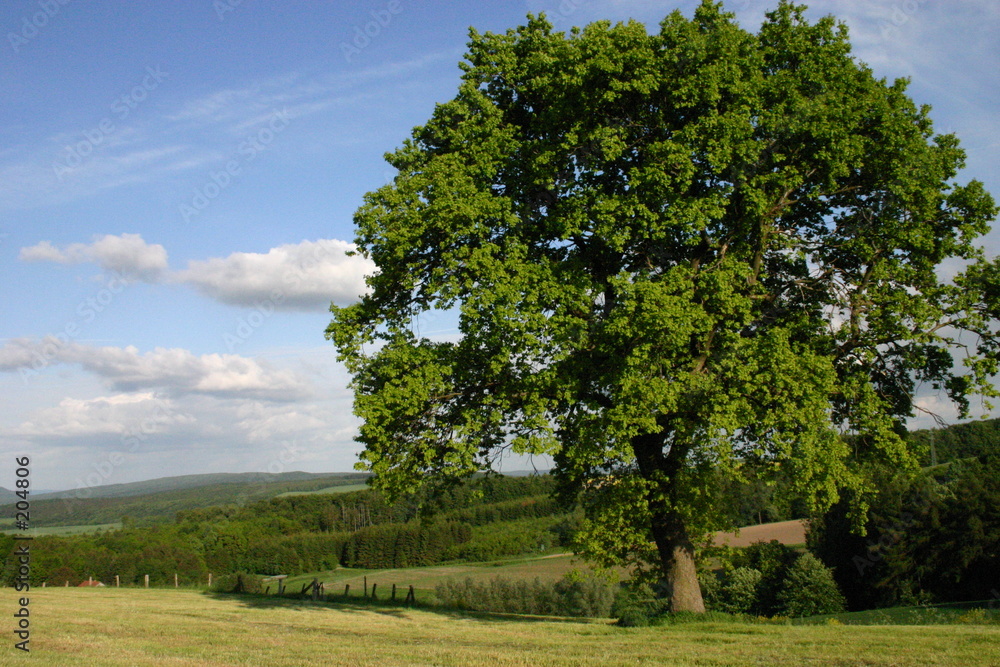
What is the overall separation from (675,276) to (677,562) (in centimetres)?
728

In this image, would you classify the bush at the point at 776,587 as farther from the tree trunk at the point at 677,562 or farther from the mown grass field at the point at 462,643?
the mown grass field at the point at 462,643

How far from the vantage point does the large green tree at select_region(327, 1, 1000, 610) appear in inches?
607

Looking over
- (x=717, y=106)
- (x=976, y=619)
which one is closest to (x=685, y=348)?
(x=717, y=106)

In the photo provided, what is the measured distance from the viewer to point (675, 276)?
51.8ft

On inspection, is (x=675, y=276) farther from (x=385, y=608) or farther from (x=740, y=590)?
(x=740, y=590)

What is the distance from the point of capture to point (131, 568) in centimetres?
8244

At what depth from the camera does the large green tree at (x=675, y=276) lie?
15.4 m

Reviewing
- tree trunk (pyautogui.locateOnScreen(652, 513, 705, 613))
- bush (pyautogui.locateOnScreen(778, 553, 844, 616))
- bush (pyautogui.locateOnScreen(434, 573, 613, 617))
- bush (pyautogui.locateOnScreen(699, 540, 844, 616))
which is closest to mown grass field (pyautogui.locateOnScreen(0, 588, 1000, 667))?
tree trunk (pyautogui.locateOnScreen(652, 513, 705, 613))

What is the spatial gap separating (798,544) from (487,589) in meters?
35.1

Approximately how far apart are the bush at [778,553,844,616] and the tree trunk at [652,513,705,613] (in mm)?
43130

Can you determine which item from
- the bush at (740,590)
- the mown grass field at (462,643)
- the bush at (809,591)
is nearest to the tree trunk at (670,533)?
the mown grass field at (462,643)

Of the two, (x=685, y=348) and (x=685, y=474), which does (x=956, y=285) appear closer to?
(x=685, y=348)

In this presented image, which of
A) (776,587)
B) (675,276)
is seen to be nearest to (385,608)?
(675,276)

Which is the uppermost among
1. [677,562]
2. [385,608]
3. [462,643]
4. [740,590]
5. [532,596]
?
[677,562]
